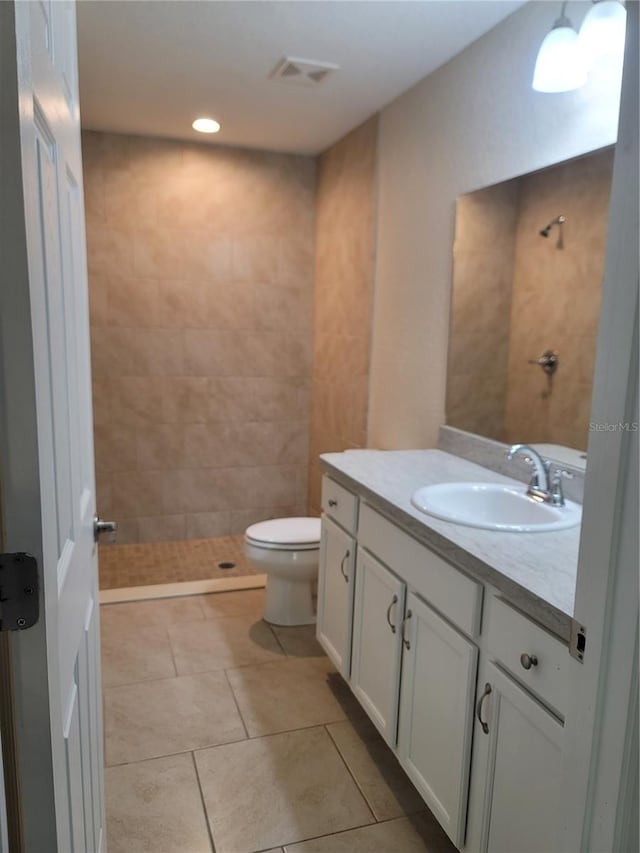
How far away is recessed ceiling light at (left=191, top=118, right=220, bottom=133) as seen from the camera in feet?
11.0

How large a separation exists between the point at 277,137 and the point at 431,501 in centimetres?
260

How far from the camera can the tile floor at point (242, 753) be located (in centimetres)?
173

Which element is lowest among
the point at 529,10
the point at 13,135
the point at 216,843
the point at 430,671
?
the point at 216,843

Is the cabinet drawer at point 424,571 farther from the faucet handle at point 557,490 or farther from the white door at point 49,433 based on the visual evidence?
the white door at point 49,433

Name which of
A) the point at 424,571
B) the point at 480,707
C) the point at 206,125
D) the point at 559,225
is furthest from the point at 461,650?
the point at 206,125

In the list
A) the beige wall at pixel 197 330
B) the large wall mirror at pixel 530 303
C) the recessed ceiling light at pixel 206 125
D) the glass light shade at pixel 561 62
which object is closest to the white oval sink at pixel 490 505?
the large wall mirror at pixel 530 303

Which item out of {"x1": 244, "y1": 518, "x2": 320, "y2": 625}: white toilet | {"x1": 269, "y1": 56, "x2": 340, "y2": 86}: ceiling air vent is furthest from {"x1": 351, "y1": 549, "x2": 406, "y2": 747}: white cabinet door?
{"x1": 269, "y1": 56, "x2": 340, "y2": 86}: ceiling air vent

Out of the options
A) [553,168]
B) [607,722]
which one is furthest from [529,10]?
[607,722]

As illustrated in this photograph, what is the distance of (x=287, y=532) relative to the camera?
288 cm

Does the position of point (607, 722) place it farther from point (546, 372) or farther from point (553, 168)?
point (553, 168)

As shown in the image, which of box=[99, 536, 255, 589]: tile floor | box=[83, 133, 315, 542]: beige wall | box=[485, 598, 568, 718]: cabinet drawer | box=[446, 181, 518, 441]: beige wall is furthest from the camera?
box=[83, 133, 315, 542]: beige wall

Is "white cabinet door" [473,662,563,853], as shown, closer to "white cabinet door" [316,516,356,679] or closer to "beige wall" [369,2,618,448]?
"white cabinet door" [316,516,356,679]

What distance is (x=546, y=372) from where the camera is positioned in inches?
82.7

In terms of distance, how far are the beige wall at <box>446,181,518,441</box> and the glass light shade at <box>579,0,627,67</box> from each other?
21.4 inches
